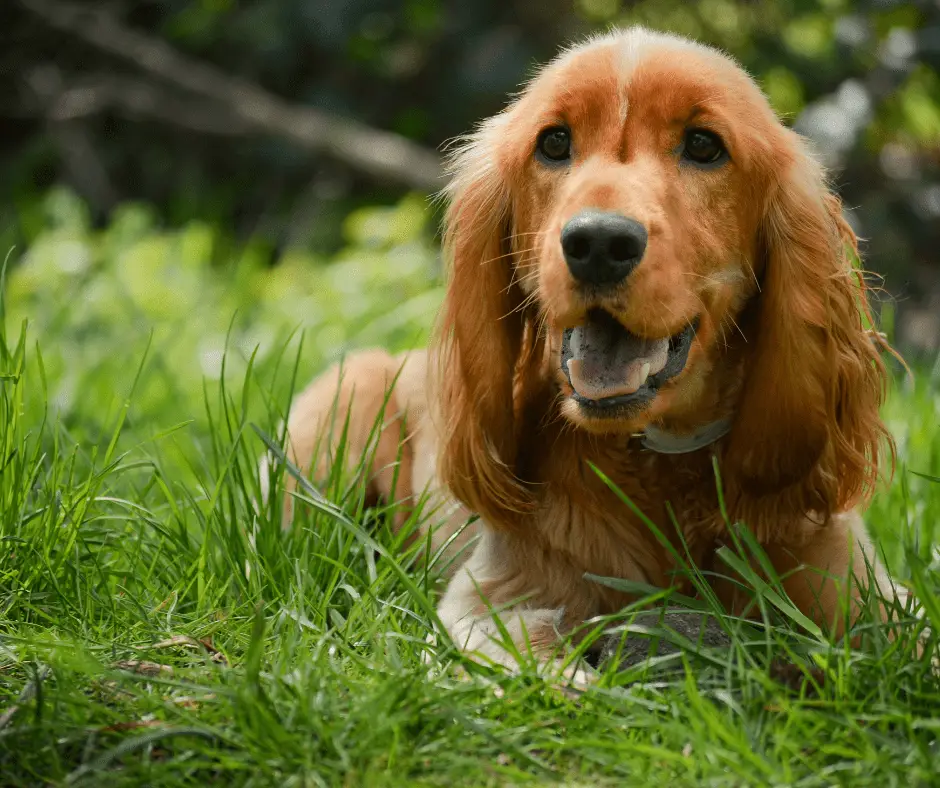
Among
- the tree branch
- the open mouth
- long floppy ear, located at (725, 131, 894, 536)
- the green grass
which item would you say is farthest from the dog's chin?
the tree branch

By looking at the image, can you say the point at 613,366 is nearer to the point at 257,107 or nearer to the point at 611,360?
the point at 611,360

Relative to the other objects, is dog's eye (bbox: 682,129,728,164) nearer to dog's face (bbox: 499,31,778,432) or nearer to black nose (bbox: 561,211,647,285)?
dog's face (bbox: 499,31,778,432)

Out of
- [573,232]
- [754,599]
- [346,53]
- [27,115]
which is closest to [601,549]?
[754,599]

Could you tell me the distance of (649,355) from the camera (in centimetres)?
232

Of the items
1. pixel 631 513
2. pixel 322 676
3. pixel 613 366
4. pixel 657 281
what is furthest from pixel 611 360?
pixel 322 676

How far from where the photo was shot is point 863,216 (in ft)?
17.7

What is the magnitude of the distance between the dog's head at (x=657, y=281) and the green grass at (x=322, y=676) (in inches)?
11.8

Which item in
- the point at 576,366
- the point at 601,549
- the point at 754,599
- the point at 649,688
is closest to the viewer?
the point at 649,688

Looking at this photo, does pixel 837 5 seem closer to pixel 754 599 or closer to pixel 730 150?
pixel 730 150

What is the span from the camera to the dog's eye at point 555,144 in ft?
8.06

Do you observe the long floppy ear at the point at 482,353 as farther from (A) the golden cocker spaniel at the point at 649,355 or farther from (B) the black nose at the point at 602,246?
(B) the black nose at the point at 602,246

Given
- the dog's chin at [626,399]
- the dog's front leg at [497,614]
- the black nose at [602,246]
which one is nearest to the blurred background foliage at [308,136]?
the dog's front leg at [497,614]

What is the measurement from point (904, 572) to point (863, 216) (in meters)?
2.96

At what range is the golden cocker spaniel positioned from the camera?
2312 millimetres
